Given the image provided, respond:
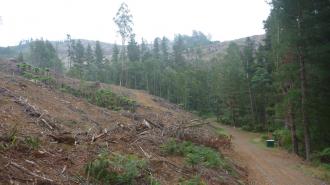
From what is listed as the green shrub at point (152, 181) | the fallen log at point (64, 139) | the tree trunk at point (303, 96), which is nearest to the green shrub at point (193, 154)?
the green shrub at point (152, 181)

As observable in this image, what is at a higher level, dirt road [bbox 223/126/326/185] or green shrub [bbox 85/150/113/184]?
green shrub [bbox 85/150/113/184]

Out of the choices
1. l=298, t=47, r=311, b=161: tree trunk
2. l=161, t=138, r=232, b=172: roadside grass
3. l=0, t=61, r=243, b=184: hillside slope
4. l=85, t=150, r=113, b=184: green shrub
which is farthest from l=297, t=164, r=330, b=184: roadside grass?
l=85, t=150, r=113, b=184: green shrub

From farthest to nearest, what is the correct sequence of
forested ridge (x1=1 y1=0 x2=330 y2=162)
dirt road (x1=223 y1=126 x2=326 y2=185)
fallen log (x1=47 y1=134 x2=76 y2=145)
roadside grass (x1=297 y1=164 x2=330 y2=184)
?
1. forested ridge (x1=1 y1=0 x2=330 y2=162)
2. roadside grass (x1=297 y1=164 x2=330 y2=184)
3. dirt road (x1=223 y1=126 x2=326 y2=185)
4. fallen log (x1=47 y1=134 x2=76 y2=145)

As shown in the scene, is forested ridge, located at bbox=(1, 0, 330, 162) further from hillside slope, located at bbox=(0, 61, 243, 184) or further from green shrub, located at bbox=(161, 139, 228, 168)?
green shrub, located at bbox=(161, 139, 228, 168)

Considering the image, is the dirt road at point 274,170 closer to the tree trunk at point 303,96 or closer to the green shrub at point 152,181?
the tree trunk at point 303,96

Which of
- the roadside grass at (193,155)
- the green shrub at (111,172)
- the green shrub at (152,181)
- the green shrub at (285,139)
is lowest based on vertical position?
the green shrub at (285,139)

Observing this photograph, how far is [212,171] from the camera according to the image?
1370cm

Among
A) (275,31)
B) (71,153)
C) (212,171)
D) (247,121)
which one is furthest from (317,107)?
(247,121)

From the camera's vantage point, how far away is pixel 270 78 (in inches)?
1738

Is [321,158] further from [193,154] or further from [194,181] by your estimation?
[194,181]

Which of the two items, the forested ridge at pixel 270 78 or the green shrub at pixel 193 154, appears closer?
the green shrub at pixel 193 154

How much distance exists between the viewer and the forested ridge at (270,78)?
21.0m

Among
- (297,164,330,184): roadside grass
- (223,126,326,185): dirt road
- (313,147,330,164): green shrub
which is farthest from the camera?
(313,147,330,164): green shrub

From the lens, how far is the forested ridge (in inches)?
826
